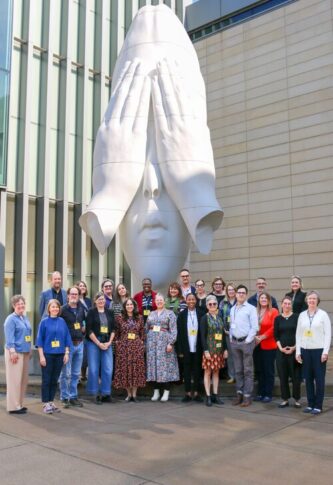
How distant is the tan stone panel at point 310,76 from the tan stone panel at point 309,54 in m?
0.48

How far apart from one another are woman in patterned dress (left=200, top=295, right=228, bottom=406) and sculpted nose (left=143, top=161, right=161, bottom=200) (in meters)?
2.56

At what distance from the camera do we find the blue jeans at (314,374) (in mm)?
6090

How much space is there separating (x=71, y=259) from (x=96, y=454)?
14361 millimetres

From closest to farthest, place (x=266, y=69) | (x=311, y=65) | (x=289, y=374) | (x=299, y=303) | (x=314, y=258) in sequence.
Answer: (x=289, y=374) → (x=299, y=303) → (x=314, y=258) → (x=311, y=65) → (x=266, y=69)

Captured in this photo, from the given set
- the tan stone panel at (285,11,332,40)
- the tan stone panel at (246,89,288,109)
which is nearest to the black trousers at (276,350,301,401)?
the tan stone panel at (246,89,288,109)

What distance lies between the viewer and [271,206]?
19.0 m

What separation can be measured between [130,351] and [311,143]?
1343cm

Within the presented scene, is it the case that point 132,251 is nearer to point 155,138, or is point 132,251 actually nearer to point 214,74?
point 155,138

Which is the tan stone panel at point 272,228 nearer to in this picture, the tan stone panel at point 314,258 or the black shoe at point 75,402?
the tan stone panel at point 314,258

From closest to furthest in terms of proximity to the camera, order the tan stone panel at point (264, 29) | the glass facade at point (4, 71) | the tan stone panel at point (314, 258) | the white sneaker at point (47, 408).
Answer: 1. the white sneaker at point (47, 408)
2. the glass facade at point (4, 71)
3. the tan stone panel at point (314, 258)
4. the tan stone panel at point (264, 29)

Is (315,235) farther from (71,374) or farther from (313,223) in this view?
(71,374)

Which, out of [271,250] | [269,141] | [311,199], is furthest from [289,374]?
[269,141]

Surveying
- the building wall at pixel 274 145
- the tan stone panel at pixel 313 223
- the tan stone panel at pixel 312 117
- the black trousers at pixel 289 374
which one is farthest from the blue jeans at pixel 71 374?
the tan stone panel at pixel 312 117

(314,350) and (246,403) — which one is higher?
(314,350)
